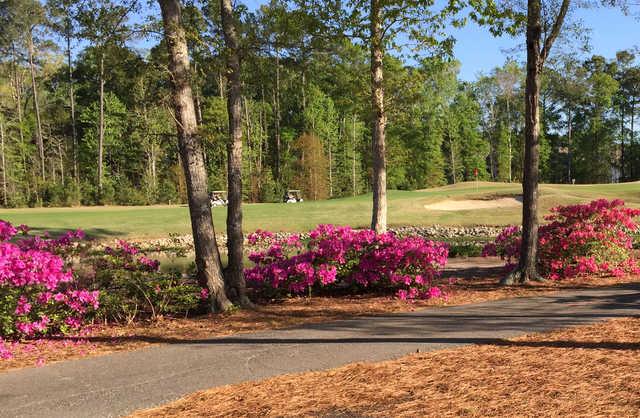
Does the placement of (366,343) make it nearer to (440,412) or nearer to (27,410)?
(440,412)

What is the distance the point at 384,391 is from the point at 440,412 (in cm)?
59

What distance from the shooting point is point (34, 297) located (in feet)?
21.3

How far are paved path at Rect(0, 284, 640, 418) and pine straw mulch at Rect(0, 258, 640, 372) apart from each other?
0.40 metres

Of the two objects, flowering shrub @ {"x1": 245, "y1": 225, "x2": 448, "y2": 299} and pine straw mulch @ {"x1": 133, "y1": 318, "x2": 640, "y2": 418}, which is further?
flowering shrub @ {"x1": 245, "y1": 225, "x2": 448, "y2": 299}

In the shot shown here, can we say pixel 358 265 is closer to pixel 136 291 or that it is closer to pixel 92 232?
Answer: pixel 136 291

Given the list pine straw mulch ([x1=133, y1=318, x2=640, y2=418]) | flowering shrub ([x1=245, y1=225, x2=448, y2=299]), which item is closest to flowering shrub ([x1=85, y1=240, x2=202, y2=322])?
flowering shrub ([x1=245, y1=225, x2=448, y2=299])

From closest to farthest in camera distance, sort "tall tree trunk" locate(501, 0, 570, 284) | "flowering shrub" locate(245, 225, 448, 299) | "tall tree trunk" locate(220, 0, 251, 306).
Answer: "tall tree trunk" locate(220, 0, 251, 306)
"flowering shrub" locate(245, 225, 448, 299)
"tall tree trunk" locate(501, 0, 570, 284)

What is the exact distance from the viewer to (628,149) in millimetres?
52406

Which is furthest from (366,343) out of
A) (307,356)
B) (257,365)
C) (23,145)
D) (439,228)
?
(23,145)

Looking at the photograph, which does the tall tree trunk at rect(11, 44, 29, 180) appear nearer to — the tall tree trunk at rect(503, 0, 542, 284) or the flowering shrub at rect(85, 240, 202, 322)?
the flowering shrub at rect(85, 240, 202, 322)

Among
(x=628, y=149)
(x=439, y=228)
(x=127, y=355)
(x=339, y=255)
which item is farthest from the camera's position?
(x=628, y=149)

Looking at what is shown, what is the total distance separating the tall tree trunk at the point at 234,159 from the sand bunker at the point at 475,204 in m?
20.0

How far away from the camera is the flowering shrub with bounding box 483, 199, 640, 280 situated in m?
10.4

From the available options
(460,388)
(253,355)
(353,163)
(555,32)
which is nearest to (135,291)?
(253,355)
